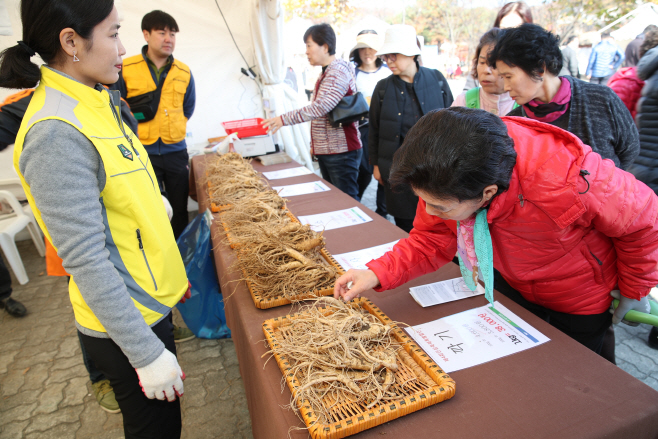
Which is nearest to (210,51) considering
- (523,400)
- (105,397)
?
(105,397)

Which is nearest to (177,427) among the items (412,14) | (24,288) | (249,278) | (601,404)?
(249,278)

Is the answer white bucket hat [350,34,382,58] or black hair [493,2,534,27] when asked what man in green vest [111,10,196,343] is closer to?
white bucket hat [350,34,382,58]

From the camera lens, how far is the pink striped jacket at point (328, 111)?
310 centimetres

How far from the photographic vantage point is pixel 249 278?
4.84ft

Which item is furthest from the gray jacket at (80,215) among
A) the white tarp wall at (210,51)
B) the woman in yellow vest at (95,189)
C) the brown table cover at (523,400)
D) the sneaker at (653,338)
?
the white tarp wall at (210,51)

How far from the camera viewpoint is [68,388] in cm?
237

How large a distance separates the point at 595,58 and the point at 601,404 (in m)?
9.96

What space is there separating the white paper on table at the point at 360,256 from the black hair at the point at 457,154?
0.75 metres

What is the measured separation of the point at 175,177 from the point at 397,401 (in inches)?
126

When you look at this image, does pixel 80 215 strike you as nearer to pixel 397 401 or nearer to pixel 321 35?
pixel 397 401

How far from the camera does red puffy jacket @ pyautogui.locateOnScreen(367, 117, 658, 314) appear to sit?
41.8 inches

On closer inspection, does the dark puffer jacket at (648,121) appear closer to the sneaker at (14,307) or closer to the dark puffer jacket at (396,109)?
the dark puffer jacket at (396,109)

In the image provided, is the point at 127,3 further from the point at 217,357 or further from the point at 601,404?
the point at 601,404

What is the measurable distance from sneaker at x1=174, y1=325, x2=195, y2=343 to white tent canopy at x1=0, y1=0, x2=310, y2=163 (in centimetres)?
303
